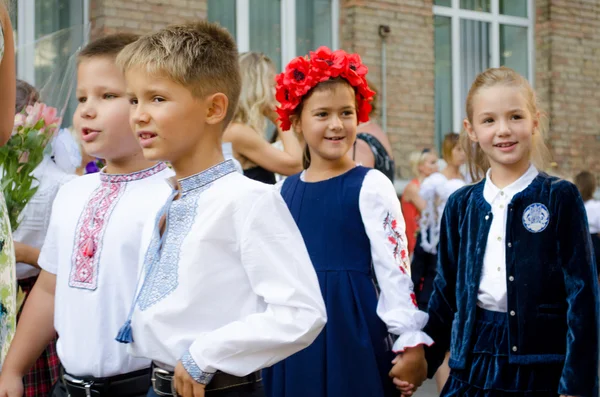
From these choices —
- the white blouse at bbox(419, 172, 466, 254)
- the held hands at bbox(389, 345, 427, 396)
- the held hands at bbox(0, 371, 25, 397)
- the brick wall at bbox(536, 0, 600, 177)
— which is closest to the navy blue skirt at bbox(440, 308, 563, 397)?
the held hands at bbox(389, 345, 427, 396)

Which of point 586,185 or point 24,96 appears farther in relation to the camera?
point 586,185

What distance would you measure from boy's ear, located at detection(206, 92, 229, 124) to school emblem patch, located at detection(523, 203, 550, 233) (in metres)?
1.24

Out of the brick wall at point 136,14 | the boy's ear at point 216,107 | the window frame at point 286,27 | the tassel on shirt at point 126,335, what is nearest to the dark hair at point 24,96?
the boy's ear at point 216,107

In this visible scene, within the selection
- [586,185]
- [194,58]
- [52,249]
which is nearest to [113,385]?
[52,249]

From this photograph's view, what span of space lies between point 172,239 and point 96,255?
487mm

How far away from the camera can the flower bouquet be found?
3.42 metres

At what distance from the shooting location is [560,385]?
311cm

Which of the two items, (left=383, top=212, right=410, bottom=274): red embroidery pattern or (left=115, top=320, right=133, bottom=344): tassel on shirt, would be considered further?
(left=383, top=212, right=410, bottom=274): red embroidery pattern

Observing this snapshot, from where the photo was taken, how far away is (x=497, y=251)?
336 cm

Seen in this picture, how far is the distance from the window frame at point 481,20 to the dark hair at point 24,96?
8.41 m

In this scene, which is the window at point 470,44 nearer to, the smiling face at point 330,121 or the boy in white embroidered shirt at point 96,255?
the smiling face at point 330,121

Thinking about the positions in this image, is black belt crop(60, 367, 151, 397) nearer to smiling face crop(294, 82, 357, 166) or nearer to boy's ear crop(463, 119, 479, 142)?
smiling face crop(294, 82, 357, 166)

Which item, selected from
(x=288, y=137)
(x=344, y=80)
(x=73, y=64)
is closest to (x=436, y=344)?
(x=344, y=80)

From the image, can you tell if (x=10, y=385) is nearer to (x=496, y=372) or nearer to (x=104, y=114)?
(x=104, y=114)
